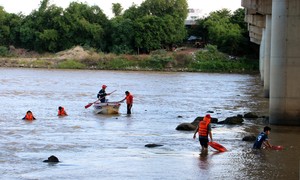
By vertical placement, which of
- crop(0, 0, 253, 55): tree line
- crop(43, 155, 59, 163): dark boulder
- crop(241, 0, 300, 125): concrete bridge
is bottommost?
crop(43, 155, 59, 163): dark boulder

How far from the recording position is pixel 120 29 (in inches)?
4624

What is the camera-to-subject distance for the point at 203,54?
112312 mm

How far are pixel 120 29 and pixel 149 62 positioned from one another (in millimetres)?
9813

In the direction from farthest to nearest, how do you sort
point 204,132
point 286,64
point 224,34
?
point 224,34, point 286,64, point 204,132

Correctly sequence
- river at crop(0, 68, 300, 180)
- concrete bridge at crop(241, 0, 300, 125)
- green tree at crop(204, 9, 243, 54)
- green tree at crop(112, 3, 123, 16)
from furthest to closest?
1. green tree at crop(112, 3, 123, 16)
2. green tree at crop(204, 9, 243, 54)
3. concrete bridge at crop(241, 0, 300, 125)
4. river at crop(0, 68, 300, 180)

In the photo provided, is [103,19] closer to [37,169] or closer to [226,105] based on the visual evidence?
[226,105]

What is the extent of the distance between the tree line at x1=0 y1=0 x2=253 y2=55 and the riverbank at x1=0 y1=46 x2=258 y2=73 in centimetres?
316

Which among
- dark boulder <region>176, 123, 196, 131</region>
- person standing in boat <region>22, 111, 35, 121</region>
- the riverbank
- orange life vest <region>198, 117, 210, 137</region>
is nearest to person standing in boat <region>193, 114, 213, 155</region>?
orange life vest <region>198, 117, 210, 137</region>

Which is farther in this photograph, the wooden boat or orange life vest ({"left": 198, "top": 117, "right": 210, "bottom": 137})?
the wooden boat

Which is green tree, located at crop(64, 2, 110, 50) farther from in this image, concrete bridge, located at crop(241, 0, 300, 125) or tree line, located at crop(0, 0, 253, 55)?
concrete bridge, located at crop(241, 0, 300, 125)

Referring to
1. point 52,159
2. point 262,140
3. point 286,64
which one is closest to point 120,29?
point 286,64

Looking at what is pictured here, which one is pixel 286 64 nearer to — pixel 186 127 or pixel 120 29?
pixel 186 127

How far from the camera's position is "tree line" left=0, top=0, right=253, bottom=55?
4510 inches

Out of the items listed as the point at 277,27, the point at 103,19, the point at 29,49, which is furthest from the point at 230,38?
the point at 277,27
